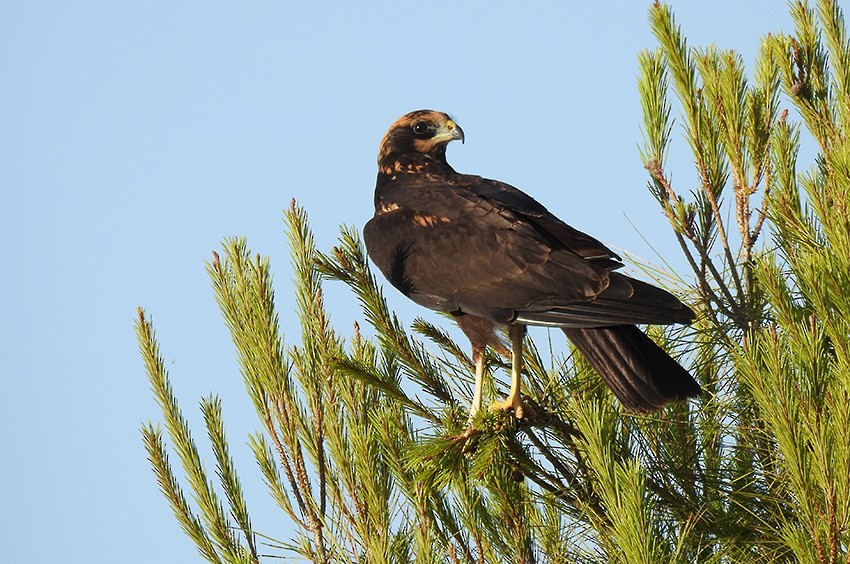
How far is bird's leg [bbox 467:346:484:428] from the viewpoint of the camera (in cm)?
468

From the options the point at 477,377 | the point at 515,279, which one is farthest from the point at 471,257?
the point at 477,377

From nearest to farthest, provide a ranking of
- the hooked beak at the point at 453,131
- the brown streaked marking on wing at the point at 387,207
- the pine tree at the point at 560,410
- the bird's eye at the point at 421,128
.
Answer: the pine tree at the point at 560,410
the brown streaked marking on wing at the point at 387,207
the hooked beak at the point at 453,131
the bird's eye at the point at 421,128

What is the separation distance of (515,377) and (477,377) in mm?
192

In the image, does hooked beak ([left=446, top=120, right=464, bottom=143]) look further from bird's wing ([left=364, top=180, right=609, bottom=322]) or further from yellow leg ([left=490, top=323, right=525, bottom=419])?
yellow leg ([left=490, top=323, right=525, bottom=419])

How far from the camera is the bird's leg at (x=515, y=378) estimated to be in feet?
14.9

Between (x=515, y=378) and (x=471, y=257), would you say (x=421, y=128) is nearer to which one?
(x=471, y=257)

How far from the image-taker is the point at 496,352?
16.9 ft

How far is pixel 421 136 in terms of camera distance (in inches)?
259

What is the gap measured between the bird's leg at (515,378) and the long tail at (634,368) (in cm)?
28

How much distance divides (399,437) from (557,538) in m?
0.80

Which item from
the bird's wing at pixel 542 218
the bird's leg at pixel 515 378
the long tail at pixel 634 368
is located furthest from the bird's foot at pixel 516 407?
the bird's wing at pixel 542 218

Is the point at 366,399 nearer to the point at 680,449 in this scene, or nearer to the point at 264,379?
the point at 264,379

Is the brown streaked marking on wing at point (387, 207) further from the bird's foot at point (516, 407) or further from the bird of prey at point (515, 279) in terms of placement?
the bird's foot at point (516, 407)

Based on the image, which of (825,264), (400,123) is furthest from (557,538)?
(400,123)
